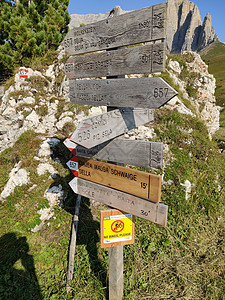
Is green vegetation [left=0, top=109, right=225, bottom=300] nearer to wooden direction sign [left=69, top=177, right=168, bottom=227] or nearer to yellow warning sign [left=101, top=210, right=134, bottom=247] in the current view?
yellow warning sign [left=101, top=210, right=134, bottom=247]

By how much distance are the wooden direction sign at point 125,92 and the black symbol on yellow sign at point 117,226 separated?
1671 millimetres

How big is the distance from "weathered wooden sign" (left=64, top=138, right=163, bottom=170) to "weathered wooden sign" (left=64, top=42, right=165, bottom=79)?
2.82ft

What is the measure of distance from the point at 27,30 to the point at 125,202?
12.7 m

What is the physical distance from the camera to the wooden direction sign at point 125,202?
221 cm

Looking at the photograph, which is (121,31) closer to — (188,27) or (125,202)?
(125,202)

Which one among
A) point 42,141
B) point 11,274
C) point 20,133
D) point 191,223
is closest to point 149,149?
point 191,223

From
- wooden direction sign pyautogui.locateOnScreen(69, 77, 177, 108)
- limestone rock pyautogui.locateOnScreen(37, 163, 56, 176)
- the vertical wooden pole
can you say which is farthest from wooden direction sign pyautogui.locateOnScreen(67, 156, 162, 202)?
limestone rock pyautogui.locateOnScreen(37, 163, 56, 176)

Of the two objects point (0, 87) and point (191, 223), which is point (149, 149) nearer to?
point (191, 223)

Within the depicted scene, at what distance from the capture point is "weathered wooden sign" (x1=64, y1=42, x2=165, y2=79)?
1898mm

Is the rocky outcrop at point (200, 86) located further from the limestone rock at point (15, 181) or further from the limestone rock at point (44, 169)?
the limestone rock at point (15, 181)

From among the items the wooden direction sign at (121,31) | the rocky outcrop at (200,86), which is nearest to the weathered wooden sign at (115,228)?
the wooden direction sign at (121,31)

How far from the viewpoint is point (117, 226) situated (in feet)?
8.71

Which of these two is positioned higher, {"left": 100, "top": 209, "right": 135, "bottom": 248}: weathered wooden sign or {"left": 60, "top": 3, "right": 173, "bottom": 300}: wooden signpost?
{"left": 60, "top": 3, "right": 173, "bottom": 300}: wooden signpost

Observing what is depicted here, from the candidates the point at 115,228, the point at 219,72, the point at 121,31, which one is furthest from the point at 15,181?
the point at 219,72
